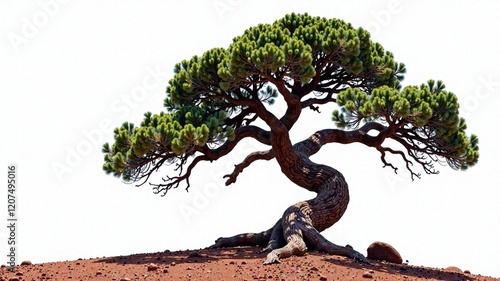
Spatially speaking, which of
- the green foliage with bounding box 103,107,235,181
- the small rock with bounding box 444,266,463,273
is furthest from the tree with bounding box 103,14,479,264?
the small rock with bounding box 444,266,463,273

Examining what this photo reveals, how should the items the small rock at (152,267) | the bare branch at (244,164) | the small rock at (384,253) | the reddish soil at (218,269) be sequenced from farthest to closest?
the bare branch at (244,164) < the small rock at (384,253) < the small rock at (152,267) < the reddish soil at (218,269)

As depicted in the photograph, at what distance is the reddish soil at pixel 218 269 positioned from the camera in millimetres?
12281

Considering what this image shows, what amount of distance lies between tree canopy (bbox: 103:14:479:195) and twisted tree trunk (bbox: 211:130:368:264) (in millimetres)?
442

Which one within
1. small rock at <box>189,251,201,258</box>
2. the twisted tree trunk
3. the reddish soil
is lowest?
the reddish soil

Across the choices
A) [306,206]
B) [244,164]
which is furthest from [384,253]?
[244,164]

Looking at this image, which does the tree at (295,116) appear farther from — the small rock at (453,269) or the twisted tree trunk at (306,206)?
the small rock at (453,269)

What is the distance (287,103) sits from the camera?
53.9ft

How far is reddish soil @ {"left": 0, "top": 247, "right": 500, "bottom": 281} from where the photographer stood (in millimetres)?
12281

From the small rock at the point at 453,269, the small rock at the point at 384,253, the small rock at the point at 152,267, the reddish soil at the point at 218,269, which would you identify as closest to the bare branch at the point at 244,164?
the reddish soil at the point at 218,269

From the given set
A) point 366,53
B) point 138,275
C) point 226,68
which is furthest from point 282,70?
point 138,275

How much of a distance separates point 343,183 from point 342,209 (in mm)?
697

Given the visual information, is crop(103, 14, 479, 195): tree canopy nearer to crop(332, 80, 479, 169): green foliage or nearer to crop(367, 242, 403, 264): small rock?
crop(332, 80, 479, 169): green foliage

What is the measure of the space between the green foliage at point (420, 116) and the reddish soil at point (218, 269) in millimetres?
3589

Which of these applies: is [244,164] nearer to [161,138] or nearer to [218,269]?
[161,138]
